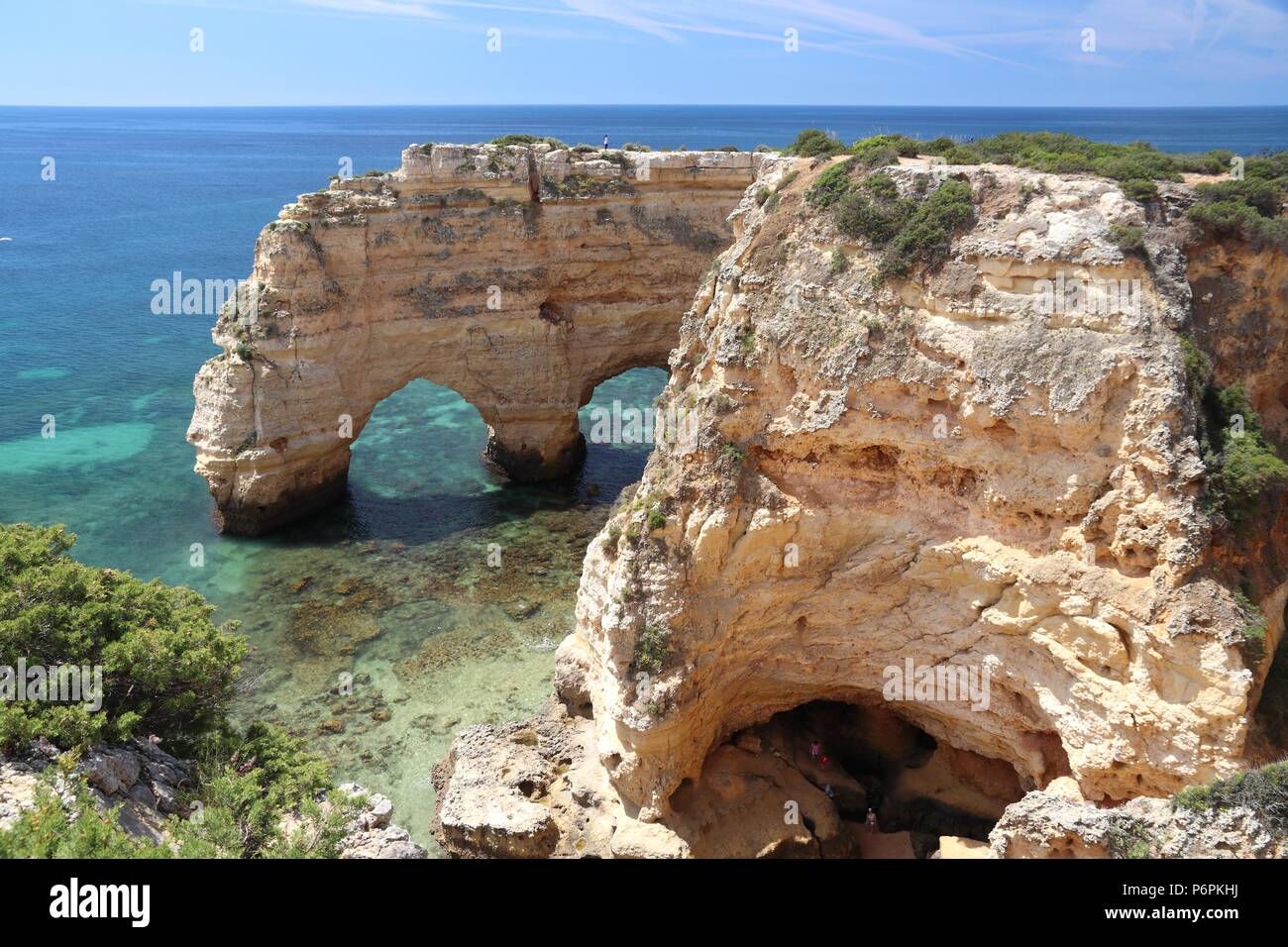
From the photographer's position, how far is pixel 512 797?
53.2 ft

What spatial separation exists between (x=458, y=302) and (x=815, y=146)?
50.5 feet

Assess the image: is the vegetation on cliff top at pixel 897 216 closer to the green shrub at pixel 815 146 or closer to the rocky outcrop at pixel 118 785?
the green shrub at pixel 815 146

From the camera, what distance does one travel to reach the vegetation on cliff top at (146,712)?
1124 centimetres

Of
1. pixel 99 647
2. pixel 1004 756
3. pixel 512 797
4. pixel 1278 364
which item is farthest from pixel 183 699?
pixel 1278 364

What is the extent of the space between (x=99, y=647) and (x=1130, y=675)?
1544 cm

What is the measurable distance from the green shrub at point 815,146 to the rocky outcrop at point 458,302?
11.7 metres

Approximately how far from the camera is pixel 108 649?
44.5 feet

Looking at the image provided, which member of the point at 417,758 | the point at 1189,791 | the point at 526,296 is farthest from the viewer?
the point at 526,296

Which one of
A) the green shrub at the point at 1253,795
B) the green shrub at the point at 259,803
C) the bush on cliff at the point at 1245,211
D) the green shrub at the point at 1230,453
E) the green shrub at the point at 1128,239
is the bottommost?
the green shrub at the point at 259,803

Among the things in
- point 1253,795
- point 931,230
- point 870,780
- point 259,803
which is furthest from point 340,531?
point 1253,795

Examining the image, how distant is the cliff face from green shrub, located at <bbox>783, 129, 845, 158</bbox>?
1.15 m

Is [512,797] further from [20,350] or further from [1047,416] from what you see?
[20,350]

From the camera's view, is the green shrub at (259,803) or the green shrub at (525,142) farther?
the green shrub at (525,142)

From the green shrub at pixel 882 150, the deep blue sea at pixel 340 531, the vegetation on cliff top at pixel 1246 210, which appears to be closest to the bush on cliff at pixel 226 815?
the deep blue sea at pixel 340 531
